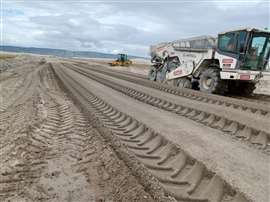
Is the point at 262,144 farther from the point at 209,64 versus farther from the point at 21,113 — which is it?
the point at 209,64

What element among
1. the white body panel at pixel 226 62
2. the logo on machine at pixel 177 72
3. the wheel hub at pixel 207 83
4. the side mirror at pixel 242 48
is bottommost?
the wheel hub at pixel 207 83

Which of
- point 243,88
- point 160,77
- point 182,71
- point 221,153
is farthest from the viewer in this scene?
point 160,77

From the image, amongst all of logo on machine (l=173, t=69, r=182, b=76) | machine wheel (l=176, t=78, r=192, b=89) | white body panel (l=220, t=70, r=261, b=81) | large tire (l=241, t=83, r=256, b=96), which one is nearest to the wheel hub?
white body panel (l=220, t=70, r=261, b=81)

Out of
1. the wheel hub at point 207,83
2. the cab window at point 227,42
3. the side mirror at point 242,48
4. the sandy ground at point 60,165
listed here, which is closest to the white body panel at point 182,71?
the wheel hub at point 207,83

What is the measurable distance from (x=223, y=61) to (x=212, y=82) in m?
1.13

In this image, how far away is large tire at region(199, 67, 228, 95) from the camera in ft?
53.8

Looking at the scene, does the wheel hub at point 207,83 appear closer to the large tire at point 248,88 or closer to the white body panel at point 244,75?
the white body panel at point 244,75

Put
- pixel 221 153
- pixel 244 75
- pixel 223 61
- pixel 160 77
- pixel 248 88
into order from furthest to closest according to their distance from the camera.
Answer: pixel 160 77, pixel 248 88, pixel 223 61, pixel 244 75, pixel 221 153

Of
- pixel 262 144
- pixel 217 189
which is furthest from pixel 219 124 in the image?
pixel 217 189

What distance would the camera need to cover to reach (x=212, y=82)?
54.7ft

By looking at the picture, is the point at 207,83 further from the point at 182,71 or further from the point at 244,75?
the point at 182,71

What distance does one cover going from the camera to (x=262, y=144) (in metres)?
7.40

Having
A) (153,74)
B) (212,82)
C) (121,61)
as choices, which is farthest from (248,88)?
(121,61)

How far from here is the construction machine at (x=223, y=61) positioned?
15.4 meters
